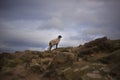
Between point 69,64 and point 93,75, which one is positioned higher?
point 69,64

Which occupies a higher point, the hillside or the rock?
the hillside

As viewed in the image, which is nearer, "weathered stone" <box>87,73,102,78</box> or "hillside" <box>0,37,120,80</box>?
"weathered stone" <box>87,73,102,78</box>

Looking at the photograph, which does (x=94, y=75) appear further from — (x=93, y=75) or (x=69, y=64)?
(x=69, y=64)

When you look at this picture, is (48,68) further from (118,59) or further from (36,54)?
(118,59)

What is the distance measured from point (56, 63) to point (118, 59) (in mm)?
8842

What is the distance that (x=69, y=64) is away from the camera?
2928 cm

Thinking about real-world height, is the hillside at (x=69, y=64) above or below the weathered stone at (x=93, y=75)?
above

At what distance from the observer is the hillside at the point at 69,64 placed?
1002 inches

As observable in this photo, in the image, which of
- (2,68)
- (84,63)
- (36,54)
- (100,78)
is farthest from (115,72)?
(2,68)

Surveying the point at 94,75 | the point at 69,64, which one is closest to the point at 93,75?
the point at 94,75

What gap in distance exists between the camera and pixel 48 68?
1220 inches

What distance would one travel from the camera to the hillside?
25453 mm

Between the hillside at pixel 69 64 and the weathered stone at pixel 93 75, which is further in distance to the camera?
the hillside at pixel 69 64

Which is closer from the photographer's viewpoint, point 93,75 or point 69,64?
point 93,75
